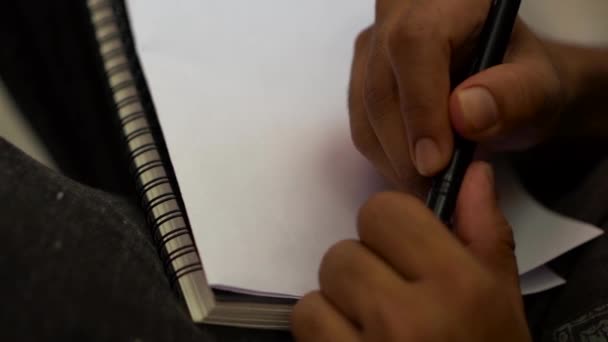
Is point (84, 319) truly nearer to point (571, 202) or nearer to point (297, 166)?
point (297, 166)

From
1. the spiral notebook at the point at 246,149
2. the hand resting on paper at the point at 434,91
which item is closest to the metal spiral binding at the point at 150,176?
the spiral notebook at the point at 246,149

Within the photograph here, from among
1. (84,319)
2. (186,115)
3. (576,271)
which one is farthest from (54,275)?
(576,271)

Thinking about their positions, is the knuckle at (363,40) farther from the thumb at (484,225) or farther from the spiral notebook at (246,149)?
the thumb at (484,225)

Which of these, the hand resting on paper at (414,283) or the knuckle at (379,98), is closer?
the hand resting on paper at (414,283)

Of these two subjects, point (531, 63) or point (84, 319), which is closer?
point (84, 319)

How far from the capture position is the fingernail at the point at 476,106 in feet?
0.97

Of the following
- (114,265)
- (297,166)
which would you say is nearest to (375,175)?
(297,166)

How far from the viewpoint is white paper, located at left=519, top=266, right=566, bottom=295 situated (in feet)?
1.05

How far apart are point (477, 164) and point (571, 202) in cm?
13

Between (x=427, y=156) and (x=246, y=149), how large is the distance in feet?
0.35

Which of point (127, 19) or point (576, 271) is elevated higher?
point (127, 19)

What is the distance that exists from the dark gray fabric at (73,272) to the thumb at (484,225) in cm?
12

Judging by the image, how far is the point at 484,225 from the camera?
0.27 metres

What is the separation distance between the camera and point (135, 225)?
11.8 inches
